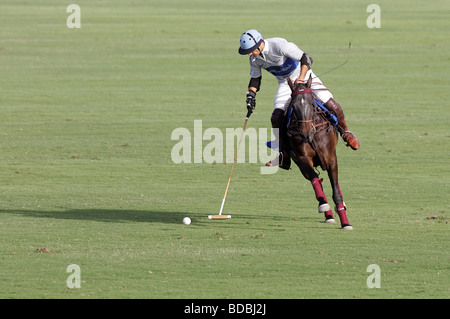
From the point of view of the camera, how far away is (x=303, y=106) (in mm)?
13820

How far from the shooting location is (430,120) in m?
26.3

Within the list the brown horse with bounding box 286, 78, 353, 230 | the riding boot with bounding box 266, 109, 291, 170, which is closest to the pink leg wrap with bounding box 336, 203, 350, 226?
the brown horse with bounding box 286, 78, 353, 230

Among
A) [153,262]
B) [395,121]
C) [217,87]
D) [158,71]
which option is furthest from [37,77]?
[153,262]

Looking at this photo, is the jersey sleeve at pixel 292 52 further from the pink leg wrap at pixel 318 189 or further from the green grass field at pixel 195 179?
the green grass field at pixel 195 179

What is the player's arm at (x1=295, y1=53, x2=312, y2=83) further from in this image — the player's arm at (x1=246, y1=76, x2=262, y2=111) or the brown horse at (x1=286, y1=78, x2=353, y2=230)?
the player's arm at (x1=246, y1=76, x2=262, y2=111)

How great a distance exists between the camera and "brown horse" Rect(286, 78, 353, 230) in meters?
13.9

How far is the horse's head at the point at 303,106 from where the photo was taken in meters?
13.8

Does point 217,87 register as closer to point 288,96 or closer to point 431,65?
point 431,65
